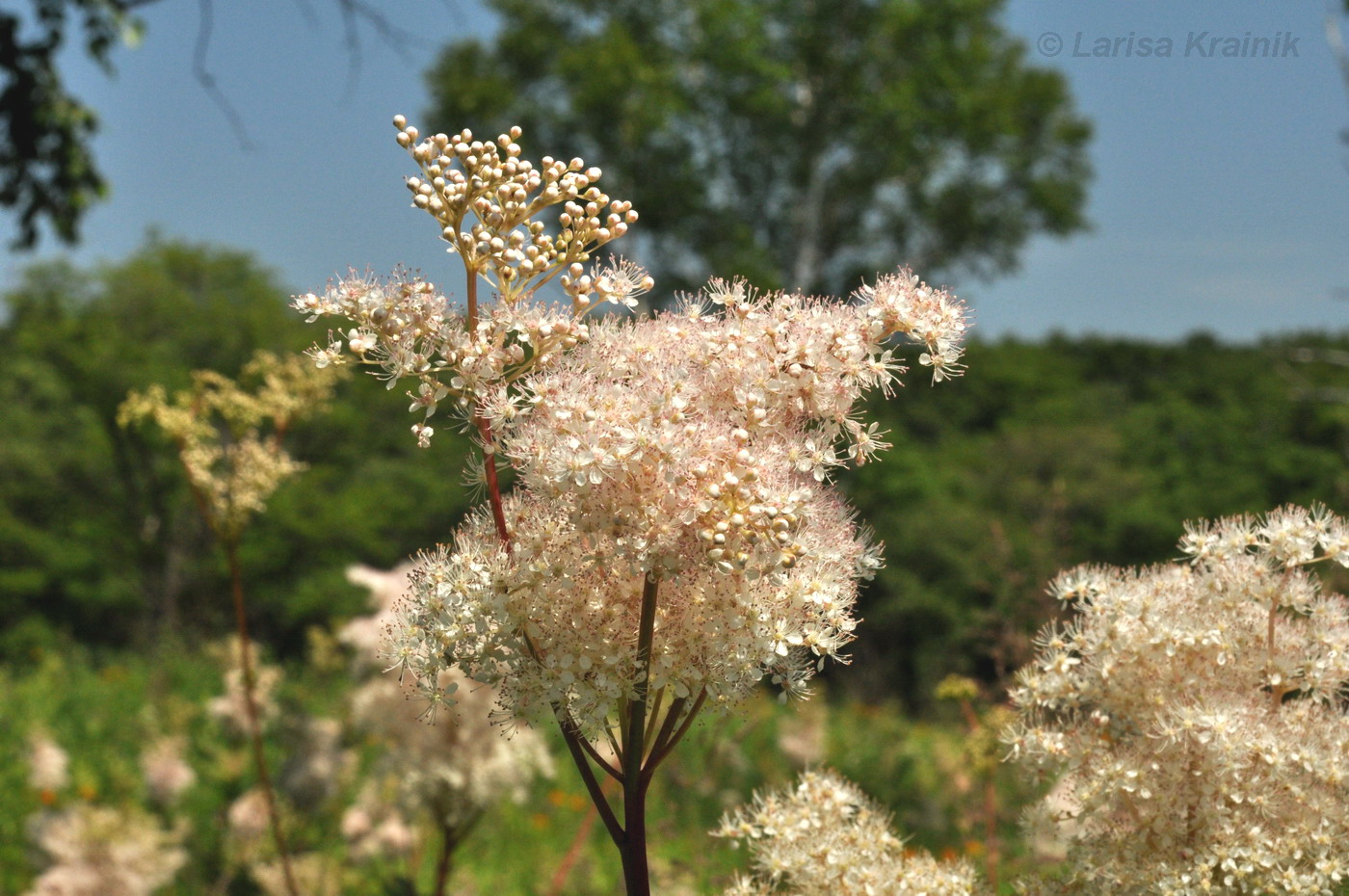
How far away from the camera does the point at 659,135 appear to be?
20688 mm

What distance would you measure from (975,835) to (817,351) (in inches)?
131

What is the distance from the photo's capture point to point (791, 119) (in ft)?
67.3

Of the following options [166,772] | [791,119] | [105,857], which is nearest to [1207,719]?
[105,857]

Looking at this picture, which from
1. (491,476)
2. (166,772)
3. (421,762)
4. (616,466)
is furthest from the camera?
(166,772)

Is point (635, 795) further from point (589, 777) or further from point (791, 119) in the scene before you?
point (791, 119)

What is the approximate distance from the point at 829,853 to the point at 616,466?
2.52 feet

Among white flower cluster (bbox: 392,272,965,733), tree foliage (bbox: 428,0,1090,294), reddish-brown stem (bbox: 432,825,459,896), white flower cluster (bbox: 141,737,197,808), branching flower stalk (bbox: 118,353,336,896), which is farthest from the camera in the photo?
tree foliage (bbox: 428,0,1090,294)

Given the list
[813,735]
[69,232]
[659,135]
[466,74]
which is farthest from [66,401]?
[813,735]

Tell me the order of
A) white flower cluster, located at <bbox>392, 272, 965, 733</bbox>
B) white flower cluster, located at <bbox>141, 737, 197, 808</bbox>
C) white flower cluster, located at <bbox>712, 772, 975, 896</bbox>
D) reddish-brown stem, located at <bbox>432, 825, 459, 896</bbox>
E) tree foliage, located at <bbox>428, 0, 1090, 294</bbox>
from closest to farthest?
1. white flower cluster, located at <bbox>392, 272, 965, 733</bbox>
2. white flower cluster, located at <bbox>712, 772, 975, 896</bbox>
3. reddish-brown stem, located at <bbox>432, 825, 459, 896</bbox>
4. white flower cluster, located at <bbox>141, 737, 197, 808</bbox>
5. tree foliage, located at <bbox>428, 0, 1090, 294</bbox>

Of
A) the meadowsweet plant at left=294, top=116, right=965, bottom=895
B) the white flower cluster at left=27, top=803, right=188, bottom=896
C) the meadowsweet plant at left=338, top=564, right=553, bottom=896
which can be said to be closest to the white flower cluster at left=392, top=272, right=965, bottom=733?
the meadowsweet plant at left=294, top=116, right=965, bottom=895

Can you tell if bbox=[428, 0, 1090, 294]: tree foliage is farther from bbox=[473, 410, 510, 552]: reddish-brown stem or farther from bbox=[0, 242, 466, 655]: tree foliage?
bbox=[473, 410, 510, 552]: reddish-brown stem

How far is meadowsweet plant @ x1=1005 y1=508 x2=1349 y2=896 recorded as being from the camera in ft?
4.67

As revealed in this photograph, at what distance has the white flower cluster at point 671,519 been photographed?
47.9 inches

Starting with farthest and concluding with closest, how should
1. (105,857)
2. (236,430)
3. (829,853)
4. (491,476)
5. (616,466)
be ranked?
(105,857)
(236,430)
(829,853)
(491,476)
(616,466)
